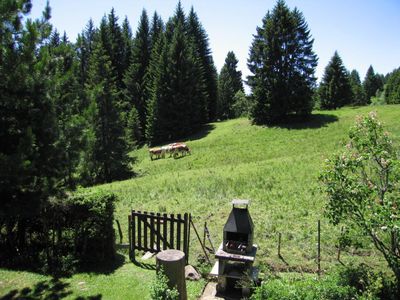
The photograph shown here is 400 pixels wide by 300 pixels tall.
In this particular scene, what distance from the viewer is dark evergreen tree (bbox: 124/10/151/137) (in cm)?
A: 5031

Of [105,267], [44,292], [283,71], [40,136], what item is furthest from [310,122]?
[44,292]

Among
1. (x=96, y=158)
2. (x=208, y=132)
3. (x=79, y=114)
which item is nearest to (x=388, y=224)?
(x=79, y=114)

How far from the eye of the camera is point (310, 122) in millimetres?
35438

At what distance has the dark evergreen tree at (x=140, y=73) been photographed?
165 feet

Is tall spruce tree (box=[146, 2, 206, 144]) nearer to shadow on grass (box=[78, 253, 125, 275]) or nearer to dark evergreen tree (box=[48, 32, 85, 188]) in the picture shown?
shadow on grass (box=[78, 253, 125, 275])

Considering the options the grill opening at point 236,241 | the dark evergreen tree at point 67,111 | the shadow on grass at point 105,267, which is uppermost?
the dark evergreen tree at point 67,111

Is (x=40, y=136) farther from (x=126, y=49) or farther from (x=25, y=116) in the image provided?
(x=126, y=49)

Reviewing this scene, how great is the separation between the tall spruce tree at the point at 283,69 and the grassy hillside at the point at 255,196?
4.06 m

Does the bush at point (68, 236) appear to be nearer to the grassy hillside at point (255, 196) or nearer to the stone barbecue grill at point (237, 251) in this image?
the grassy hillside at point (255, 196)

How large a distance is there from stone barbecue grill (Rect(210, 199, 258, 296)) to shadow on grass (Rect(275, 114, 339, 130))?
28.1 m

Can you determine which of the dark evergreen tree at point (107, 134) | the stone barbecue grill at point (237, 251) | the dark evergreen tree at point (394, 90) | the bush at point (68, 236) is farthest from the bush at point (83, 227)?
the dark evergreen tree at point (394, 90)

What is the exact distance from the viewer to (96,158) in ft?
88.3

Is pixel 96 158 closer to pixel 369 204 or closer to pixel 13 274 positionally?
pixel 13 274

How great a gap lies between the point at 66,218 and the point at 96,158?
19.0 m
